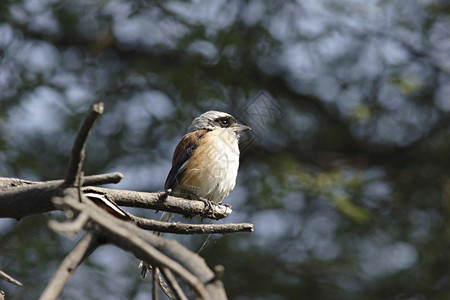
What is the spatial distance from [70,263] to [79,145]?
0.37 metres

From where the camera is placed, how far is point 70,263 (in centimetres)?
157

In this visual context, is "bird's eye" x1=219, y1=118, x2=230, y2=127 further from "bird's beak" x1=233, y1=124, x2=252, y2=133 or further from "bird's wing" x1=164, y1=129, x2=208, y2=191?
"bird's wing" x1=164, y1=129, x2=208, y2=191

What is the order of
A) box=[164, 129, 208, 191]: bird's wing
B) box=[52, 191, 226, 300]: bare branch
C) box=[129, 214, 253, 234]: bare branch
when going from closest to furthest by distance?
1. box=[52, 191, 226, 300]: bare branch
2. box=[129, 214, 253, 234]: bare branch
3. box=[164, 129, 208, 191]: bird's wing

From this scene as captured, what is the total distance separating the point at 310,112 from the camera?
10281 mm

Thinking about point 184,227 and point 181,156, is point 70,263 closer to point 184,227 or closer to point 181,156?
point 184,227

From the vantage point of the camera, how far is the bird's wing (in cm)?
536

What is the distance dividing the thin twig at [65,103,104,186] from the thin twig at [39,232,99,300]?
262mm

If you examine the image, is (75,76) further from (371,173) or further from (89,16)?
(371,173)

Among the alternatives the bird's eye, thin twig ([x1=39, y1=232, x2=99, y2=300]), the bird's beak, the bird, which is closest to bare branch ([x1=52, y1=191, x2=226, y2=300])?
thin twig ([x1=39, y1=232, x2=99, y2=300])

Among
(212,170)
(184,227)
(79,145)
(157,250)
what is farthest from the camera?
(212,170)

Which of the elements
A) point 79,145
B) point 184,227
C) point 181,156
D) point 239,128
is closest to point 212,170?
point 181,156

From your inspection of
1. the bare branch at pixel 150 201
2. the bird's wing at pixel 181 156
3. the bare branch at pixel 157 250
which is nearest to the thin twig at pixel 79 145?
the bare branch at pixel 157 250

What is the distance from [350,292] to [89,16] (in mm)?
6193

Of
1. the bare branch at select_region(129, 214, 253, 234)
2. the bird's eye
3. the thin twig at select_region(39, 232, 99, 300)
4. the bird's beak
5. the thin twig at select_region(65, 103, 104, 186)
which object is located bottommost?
the thin twig at select_region(39, 232, 99, 300)
